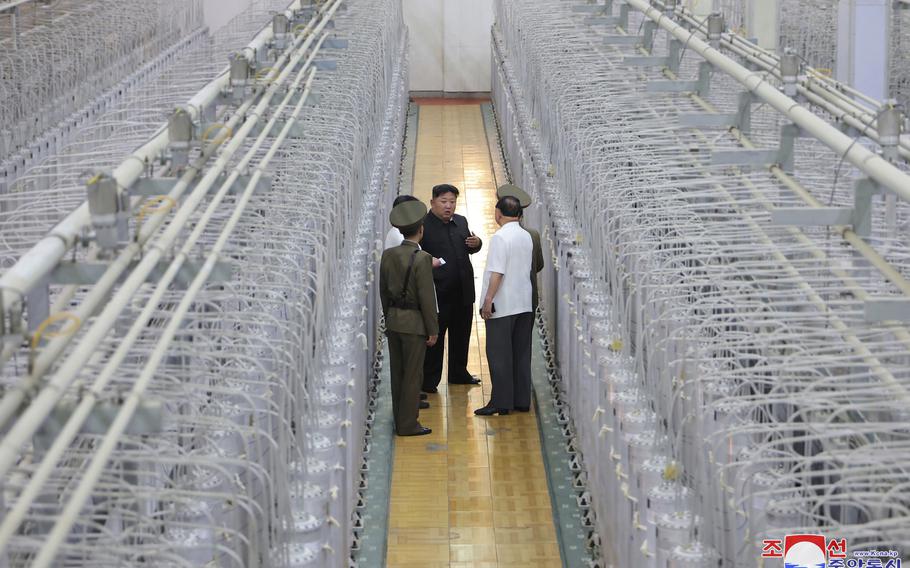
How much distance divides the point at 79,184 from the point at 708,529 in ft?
12.2

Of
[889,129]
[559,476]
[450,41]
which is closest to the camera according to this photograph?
[889,129]

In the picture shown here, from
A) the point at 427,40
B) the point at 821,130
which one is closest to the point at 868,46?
the point at 821,130

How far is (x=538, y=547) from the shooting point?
6.71 metres

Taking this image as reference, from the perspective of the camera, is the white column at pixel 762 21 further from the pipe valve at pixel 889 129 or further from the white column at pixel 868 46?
the pipe valve at pixel 889 129

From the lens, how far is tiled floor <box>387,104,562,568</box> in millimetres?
6680

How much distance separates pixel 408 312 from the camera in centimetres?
786

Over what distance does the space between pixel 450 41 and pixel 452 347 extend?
1301 centimetres

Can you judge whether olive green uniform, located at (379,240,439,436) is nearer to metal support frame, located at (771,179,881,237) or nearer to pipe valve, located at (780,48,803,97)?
pipe valve, located at (780,48,803,97)

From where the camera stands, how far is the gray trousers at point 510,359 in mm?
8242

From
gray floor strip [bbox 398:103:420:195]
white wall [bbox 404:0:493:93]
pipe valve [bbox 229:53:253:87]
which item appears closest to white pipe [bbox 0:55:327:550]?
pipe valve [bbox 229:53:253:87]

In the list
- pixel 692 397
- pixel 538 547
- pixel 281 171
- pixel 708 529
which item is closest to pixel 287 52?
pixel 281 171

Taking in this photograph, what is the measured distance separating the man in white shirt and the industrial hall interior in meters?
0.02

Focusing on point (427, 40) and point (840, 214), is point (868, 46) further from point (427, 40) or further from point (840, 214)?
point (427, 40)

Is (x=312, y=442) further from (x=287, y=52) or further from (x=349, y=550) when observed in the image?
(x=287, y=52)
